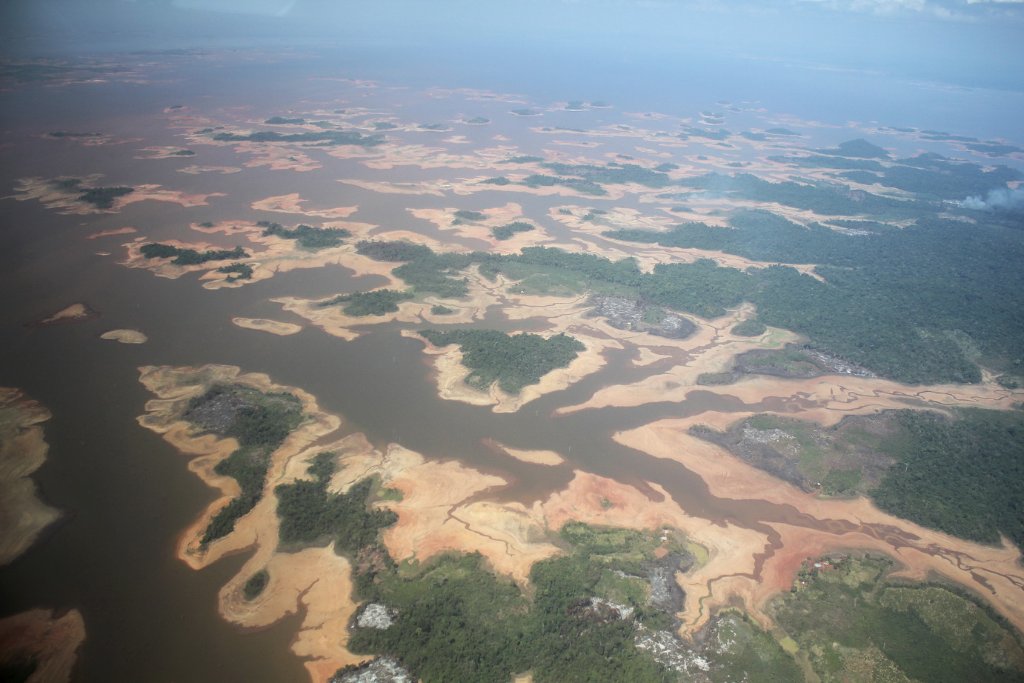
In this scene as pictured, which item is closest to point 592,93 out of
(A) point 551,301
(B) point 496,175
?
(B) point 496,175

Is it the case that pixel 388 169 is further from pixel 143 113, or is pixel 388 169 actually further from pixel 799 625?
pixel 799 625

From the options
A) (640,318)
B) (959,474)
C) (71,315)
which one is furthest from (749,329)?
(71,315)

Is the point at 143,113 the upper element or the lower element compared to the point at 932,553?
upper

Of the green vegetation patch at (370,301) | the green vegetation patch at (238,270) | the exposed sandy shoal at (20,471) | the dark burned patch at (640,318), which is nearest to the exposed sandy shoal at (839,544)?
the dark burned patch at (640,318)

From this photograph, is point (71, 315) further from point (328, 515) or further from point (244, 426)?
point (328, 515)

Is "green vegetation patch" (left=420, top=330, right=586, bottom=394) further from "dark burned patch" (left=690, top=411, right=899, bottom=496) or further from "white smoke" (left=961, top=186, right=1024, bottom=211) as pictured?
"white smoke" (left=961, top=186, right=1024, bottom=211)

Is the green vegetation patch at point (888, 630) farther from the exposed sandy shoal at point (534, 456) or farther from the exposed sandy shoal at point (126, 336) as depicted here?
the exposed sandy shoal at point (126, 336)

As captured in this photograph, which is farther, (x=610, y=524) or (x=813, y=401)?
(x=813, y=401)
